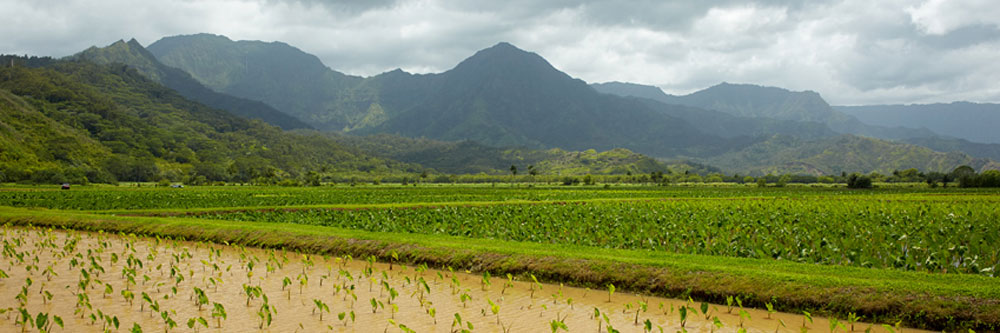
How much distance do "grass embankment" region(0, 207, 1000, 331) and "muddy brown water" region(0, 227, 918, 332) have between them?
51 centimetres

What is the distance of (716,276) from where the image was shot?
12.5 meters

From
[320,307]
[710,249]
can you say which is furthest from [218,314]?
[710,249]

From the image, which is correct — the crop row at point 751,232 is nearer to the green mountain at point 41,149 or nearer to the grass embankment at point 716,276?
the grass embankment at point 716,276

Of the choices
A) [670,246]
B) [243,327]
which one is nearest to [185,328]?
[243,327]

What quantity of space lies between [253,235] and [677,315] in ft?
54.2

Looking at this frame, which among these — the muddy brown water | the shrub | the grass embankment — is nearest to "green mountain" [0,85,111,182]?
the muddy brown water

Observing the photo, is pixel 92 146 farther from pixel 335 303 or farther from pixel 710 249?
pixel 710 249

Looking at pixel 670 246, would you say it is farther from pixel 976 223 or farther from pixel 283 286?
pixel 976 223

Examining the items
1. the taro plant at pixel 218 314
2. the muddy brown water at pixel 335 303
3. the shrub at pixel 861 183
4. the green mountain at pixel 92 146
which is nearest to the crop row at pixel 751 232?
the muddy brown water at pixel 335 303

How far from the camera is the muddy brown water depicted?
31.4 ft

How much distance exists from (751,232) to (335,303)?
16.3 meters

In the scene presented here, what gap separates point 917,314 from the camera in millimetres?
10031

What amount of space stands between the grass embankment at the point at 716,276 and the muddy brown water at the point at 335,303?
0.51m

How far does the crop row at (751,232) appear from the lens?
51.5 ft
